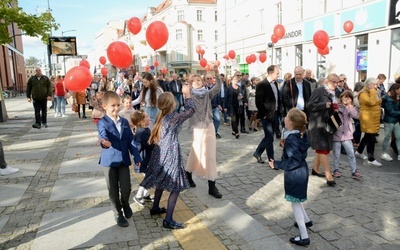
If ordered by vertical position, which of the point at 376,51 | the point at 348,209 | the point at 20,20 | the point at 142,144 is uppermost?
the point at 20,20

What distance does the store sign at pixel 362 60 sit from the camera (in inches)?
691

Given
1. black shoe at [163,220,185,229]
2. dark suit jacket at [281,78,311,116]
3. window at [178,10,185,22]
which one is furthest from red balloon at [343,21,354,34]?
Answer: window at [178,10,185,22]

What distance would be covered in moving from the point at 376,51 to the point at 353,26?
6.03ft

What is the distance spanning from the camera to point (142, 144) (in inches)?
174

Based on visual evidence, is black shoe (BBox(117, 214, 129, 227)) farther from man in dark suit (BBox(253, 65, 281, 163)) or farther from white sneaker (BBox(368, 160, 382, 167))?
white sneaker (BBox(368, 160, 382, 167))

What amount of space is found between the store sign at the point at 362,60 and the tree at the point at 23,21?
15.1 m

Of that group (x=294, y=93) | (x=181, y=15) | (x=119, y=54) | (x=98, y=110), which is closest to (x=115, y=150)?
(x=119, y=54)

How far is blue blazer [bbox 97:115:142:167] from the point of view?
3836 mm

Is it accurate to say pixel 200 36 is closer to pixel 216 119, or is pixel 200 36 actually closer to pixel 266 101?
pixel 216 119

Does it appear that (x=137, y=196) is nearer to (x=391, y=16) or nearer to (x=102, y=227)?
(x=102, y=227)

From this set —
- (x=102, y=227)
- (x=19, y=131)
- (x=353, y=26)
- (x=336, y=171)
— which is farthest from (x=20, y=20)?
(x=353, y=26)

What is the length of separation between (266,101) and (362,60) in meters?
13.6

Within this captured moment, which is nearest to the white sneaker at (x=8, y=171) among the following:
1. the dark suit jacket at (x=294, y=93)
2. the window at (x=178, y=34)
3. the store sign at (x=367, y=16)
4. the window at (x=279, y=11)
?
the dark suit jacket at (x=294, y=93)

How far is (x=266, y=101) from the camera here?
21.9ft
